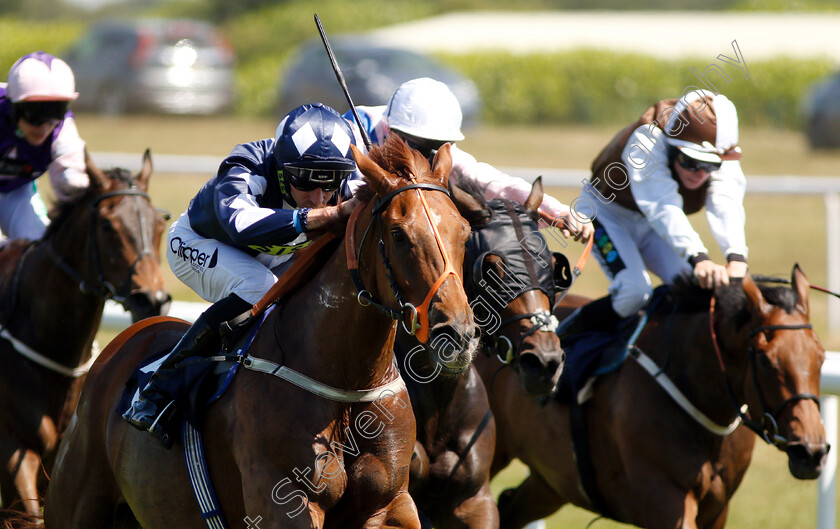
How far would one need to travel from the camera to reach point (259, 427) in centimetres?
333

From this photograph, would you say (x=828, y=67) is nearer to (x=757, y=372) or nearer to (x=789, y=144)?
(x=789, y=144)

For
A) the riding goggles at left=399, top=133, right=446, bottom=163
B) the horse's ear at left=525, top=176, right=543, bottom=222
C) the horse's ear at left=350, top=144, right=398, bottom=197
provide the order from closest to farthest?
the horse's ear at left=350, top=144, right=398, bottom=197 → the horse's ear at left=525, top=176, right=543, bottom=222 → the riding goggles at left=399, top=133, right=446, bottom=163

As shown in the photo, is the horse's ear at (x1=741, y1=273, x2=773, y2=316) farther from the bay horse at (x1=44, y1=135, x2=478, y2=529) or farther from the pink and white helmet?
the pink and white helmet

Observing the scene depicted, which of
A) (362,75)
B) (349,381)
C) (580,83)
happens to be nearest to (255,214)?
(349,381)

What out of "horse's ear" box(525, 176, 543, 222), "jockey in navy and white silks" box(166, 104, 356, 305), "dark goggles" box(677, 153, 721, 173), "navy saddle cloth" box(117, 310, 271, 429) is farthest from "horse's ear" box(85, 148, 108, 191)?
"dark goggles" box(677, 153, 721, 173)

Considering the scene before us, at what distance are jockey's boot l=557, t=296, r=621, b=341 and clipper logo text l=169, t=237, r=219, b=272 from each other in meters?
1.94

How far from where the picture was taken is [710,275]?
4.59 meters

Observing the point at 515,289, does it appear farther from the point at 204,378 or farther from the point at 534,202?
the point at 204,378

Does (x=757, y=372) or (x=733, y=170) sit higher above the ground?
Result: (x=733, y=170)

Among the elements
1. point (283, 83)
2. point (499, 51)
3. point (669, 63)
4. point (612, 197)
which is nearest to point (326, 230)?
point (612, 197)

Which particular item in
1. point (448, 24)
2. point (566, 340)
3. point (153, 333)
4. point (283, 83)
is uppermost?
point (153, 333)

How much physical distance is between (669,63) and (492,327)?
21602 millimetres

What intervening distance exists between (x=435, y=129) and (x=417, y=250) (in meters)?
1.51

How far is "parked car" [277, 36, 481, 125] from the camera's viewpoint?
62.0ft
